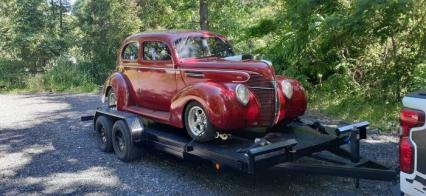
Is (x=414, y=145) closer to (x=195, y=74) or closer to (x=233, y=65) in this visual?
(x=233, y=65)

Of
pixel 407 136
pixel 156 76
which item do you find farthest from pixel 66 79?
pixel 407 136

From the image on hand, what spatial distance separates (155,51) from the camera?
646 centimetres

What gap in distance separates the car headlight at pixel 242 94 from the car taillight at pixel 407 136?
2148 mm

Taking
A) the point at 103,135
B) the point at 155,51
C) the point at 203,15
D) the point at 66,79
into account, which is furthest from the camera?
the point at 66,79

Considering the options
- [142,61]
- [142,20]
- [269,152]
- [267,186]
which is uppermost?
[142,20]

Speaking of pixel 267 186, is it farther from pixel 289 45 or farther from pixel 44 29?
pixel 44 29

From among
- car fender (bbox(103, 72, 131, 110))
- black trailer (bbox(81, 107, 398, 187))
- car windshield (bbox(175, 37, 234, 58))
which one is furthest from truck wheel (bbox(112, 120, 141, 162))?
car windshield (bbox(175, 37, 234, 58))

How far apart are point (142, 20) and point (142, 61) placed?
14170mm

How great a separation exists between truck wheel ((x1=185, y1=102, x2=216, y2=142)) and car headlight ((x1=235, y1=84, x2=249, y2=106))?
1.52 feet

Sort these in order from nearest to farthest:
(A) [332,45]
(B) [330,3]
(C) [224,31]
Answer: (B) [330,3], (A) [332,45], (C) [224,31]

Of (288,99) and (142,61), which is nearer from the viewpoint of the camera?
(288,99)

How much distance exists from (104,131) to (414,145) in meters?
5.05

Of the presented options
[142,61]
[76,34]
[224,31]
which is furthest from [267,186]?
[76,34]

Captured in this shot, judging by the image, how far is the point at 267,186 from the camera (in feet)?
16.9
